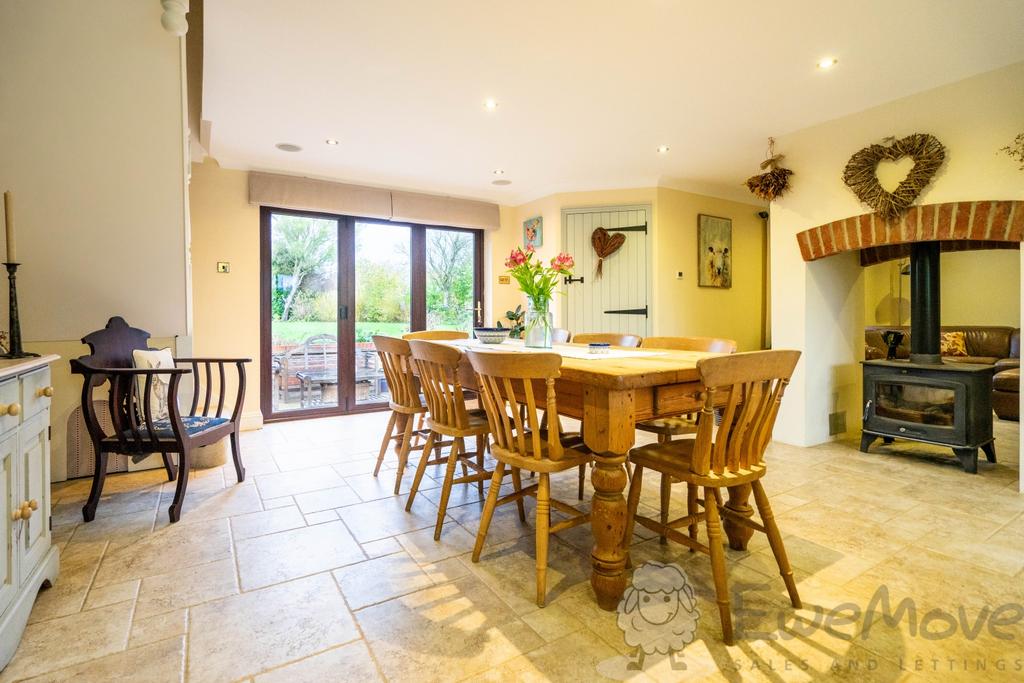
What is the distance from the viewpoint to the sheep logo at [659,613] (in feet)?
4.71

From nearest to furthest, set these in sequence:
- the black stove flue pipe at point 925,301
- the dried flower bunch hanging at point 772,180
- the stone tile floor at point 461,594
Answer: the stone tile floor at point 461,594
the black stove flue pipe at point 925,301
the dried flower bunch hanging at point 772,180

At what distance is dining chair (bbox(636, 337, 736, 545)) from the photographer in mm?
2045

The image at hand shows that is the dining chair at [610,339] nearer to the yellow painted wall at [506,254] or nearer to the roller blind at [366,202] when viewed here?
the yellow painted wall at [506,254]

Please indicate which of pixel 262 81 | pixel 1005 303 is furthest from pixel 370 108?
pixel 1005 303

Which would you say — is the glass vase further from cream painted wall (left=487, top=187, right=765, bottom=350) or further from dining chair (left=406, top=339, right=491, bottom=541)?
cream painted wall (left=487, top=187, right=765, bottom=350)

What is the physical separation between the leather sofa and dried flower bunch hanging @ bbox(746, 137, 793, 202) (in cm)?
223

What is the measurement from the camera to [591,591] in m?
1.72

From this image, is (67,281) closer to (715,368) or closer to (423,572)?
(423,572)

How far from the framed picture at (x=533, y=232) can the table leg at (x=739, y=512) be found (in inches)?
159

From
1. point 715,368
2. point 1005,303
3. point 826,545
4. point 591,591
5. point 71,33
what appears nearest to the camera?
point 715,368

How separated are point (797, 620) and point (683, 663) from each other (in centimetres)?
47

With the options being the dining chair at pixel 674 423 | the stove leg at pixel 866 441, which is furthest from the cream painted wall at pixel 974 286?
the dining chair at pixel 674 423

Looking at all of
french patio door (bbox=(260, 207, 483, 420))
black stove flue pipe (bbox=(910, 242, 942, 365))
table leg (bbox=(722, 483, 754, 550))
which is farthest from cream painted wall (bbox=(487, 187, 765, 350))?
A: table leg (bbox=(722, 483, 754, 550))

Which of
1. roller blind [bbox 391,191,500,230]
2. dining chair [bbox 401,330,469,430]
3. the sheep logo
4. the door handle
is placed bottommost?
the sheep logo
